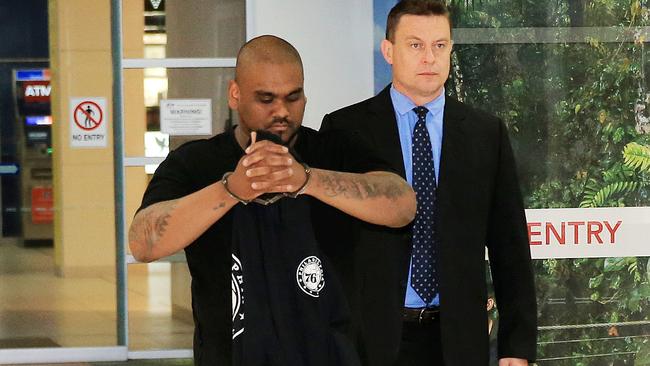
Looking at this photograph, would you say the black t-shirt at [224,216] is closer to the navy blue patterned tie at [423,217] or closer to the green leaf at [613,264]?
the navy blue patterned tie at [423,217]

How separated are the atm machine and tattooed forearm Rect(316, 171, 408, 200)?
5.80 m

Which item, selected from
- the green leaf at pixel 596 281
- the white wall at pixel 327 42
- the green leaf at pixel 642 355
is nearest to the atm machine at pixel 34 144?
the white wall at pixel 327 42

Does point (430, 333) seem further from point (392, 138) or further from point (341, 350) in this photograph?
point (341, 350)

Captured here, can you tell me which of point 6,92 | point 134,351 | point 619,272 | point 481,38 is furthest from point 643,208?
point 6,92

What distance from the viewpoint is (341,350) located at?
9.20 ft

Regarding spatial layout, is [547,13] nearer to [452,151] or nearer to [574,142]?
[574,142]

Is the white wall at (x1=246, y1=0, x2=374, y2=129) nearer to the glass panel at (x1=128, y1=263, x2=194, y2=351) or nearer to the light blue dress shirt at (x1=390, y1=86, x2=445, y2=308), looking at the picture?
the glass panel at (x1=128, y1=263, x2=194, y2=351)

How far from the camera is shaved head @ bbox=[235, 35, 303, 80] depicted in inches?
115

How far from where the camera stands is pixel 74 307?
8.55 metres

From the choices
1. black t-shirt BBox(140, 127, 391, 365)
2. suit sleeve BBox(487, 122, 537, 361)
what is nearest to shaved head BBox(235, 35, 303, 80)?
black t-shirt BBox(140, 127, 391, 365)

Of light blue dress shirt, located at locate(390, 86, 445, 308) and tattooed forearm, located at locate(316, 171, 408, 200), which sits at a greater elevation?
light blue dress shirt, located at locate(390, 86, 445, 308)

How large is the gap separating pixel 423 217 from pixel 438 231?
7 centimetres

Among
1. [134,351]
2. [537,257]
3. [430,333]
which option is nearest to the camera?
[430,333]

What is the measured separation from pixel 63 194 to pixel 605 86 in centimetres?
396
